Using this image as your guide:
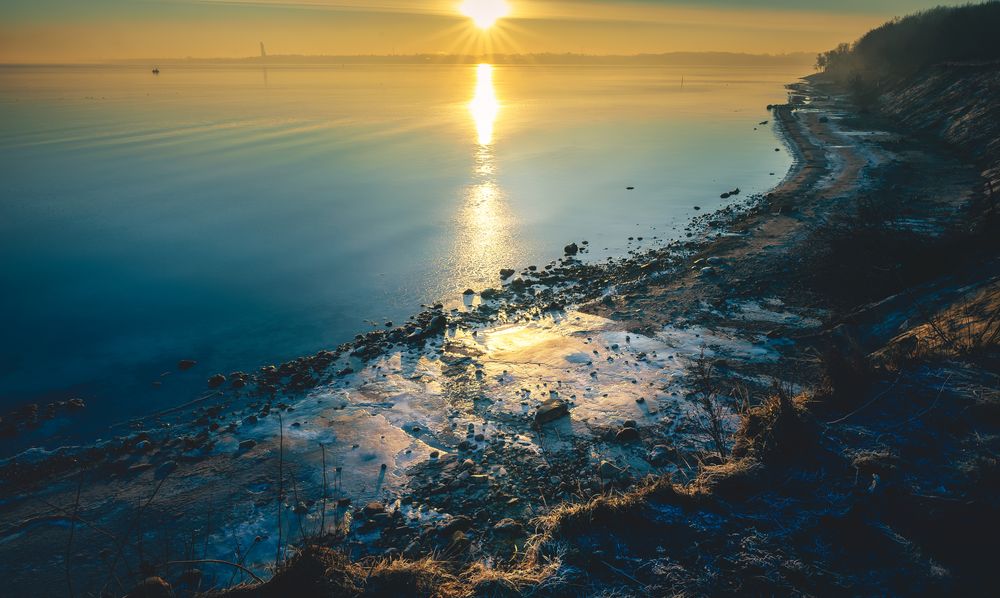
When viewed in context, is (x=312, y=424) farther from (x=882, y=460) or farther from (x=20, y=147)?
(x=20, y=147)

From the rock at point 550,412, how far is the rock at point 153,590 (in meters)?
4.66

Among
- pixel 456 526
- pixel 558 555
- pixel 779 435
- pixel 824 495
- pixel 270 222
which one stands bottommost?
pixel 456 526

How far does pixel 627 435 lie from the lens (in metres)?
7.18

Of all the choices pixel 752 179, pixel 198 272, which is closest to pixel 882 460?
pixel 198 272

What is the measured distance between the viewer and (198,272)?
577 inches

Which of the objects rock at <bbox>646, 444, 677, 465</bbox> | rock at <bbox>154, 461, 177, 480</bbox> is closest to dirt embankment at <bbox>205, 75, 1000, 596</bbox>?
rock at <bbox>646, 444, 677, 465</bbox>

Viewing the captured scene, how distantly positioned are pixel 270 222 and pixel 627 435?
53.8 feet

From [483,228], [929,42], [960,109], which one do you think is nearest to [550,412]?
[483,228]

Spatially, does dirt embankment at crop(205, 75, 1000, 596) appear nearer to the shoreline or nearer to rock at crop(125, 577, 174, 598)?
the shoreline

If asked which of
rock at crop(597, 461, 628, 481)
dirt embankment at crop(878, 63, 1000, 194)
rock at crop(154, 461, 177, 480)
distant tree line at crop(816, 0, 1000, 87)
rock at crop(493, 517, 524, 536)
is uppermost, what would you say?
distant tree line at crop(816, 0, 1000, 87)

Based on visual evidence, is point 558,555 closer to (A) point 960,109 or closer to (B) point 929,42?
(A) point 960,109

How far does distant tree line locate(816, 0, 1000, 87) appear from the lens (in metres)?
40.9

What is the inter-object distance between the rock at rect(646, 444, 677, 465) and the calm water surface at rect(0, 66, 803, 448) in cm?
681

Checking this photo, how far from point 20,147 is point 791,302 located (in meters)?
41.1
